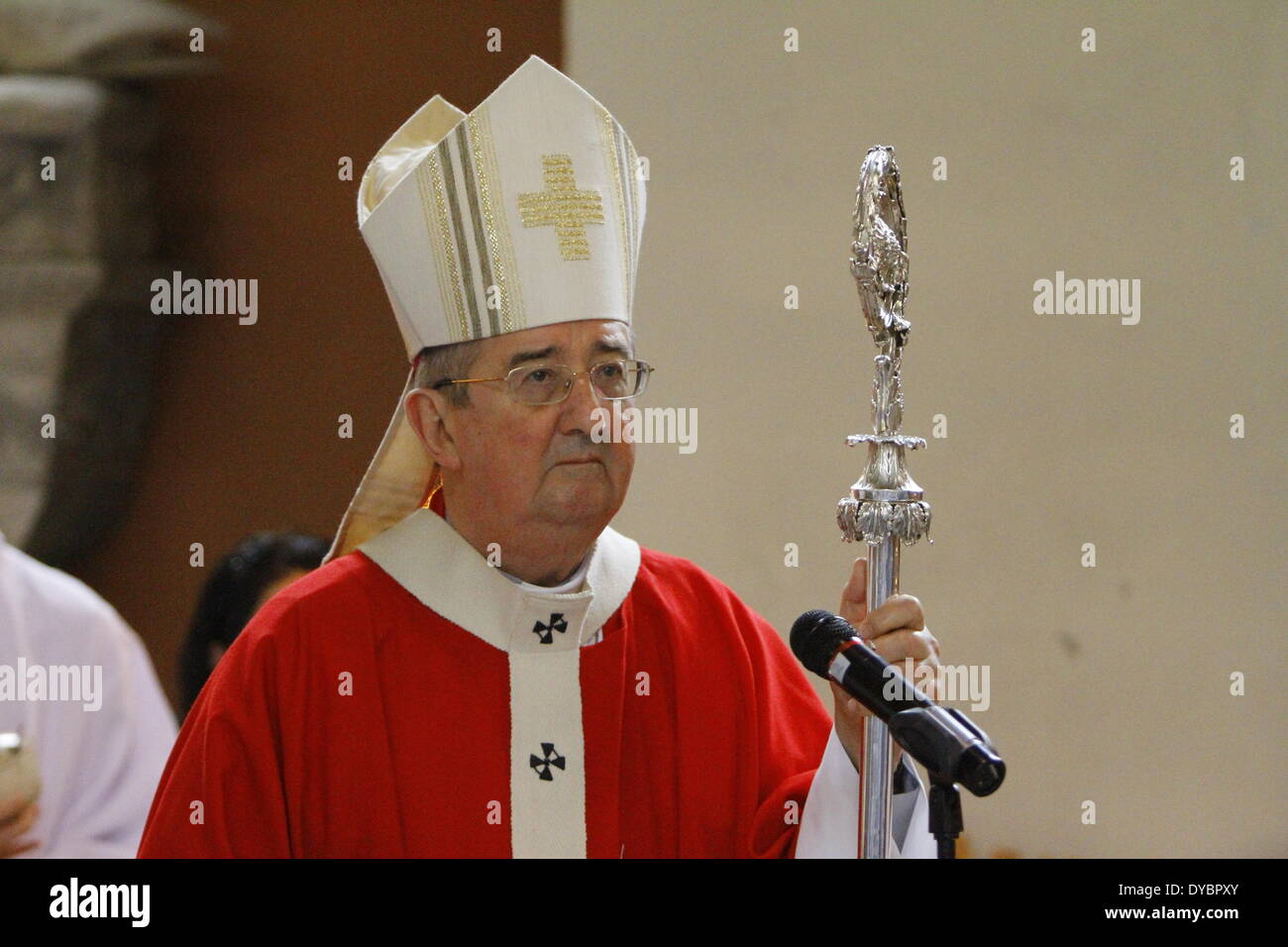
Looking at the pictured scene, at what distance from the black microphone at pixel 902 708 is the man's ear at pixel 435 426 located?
85cm

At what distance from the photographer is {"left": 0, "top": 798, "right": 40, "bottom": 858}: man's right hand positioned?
317cm

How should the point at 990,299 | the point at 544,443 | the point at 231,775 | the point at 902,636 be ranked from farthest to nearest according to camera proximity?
the point at 990,299 < the point at 544,443 < the point at 231,775 < the point at 902,636

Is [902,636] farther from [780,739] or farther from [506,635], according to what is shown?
[506,635]

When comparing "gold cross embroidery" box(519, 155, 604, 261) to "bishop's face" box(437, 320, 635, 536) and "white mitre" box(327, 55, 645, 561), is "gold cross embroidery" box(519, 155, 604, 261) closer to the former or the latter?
"white mitre" box(327, 55, 645, 561)

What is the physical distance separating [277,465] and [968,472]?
2.17 metres

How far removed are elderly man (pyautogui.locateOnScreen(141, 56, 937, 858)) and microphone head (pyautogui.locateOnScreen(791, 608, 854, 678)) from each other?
0.46 m

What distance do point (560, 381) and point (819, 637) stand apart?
787 millimetres

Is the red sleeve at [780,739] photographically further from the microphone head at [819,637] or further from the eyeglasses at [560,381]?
the microphone head at [819,637]

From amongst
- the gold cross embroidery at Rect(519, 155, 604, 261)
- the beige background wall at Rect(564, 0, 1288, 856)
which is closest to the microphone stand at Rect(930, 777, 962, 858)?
the gold cross embroidery at Rect(519, 155, 604, 261)

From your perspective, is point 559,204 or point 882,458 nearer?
point 882,458

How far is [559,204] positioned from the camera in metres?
2.91

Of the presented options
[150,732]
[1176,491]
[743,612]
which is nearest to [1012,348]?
[1176,491]

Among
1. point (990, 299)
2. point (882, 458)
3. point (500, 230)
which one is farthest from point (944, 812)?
point (990, 299)
